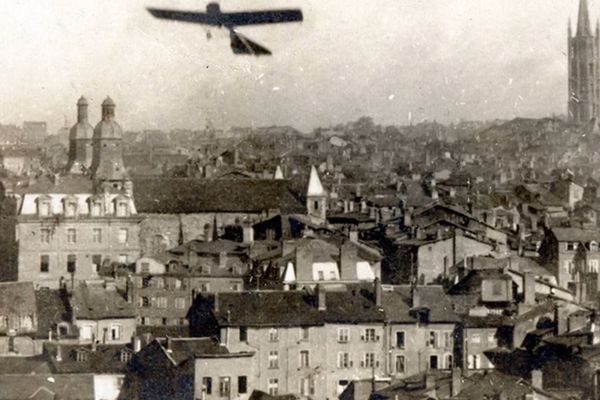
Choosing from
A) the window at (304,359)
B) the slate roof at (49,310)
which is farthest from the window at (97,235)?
the window at (304,359)

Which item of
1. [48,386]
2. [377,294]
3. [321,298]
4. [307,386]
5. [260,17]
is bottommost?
[307,386]

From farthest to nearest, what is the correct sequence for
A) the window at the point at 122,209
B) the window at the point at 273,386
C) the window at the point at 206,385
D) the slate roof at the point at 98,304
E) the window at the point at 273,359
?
1. the window at the point at 122,209
2. the slate roof at the point at 98,304
3. the window at the point at 273,359
4. the window at the point at 273,386
5. the window at the point at 206,385

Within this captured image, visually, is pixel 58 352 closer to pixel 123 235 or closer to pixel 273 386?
pixel 273 386

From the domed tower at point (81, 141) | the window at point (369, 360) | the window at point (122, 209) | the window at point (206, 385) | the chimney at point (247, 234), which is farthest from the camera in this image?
the domed tower at point (81, 141)

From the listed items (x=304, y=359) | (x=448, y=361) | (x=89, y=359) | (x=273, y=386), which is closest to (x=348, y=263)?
(x=448, y=361)

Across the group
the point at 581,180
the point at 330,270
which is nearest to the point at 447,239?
the point at 330,270

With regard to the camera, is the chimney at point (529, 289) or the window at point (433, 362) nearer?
the window at point (433, 362)

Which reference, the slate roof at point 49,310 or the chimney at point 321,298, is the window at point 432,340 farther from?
the slate roof at point 49,310
